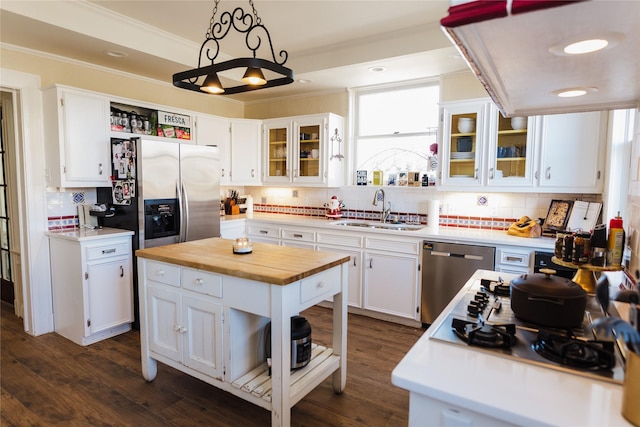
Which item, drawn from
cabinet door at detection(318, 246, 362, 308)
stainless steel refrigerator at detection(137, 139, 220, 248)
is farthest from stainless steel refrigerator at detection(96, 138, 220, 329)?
cabinet door at detection(318, 246, 362, 308)

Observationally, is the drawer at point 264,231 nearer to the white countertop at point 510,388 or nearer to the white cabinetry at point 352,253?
the white cabinetry at point 352,253

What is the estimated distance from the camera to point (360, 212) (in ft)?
14.8

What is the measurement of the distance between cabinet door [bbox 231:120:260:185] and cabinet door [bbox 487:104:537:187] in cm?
285

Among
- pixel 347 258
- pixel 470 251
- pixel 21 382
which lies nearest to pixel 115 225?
pixel 21 382

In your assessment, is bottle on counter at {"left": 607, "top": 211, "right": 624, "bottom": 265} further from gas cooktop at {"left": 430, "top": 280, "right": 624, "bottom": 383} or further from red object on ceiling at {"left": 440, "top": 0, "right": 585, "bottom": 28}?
red object on ceiling at {"left": 440, "top": 0, "right": 585, "bottom": 28}

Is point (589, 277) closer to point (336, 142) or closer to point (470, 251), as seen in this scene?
point (470, 251)

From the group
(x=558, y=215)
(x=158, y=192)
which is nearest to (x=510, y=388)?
(x=558, y=215)

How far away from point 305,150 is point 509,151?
2.28 metres

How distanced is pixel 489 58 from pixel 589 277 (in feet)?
3.95

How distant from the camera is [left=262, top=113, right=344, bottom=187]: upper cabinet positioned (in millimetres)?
4387

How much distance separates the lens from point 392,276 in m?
3.62

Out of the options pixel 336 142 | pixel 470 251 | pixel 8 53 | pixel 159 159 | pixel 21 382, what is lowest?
pixel 21 382

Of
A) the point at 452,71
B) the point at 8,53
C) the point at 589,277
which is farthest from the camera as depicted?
the point at 452,71

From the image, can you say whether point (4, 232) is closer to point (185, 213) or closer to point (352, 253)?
point (185, 213)
